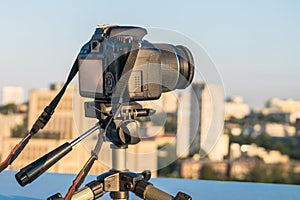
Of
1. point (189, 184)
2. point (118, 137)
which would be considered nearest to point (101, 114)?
point (118, 137)

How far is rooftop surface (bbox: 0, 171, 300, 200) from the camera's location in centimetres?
204

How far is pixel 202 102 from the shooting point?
1.53m

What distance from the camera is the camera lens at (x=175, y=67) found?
1469 mm

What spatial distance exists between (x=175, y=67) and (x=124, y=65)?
170mm

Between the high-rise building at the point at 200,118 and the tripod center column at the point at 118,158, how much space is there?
0.14m

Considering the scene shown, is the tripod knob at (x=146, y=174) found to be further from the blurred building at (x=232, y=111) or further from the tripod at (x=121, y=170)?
the blurred building at (x=232, y=111)

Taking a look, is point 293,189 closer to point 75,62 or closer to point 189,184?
point 189,184

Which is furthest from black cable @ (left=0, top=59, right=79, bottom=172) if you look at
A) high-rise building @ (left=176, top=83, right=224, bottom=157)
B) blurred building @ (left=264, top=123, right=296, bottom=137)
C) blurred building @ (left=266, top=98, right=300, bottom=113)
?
blurred building @ (left=266, top=98, right=300, bottom=113)

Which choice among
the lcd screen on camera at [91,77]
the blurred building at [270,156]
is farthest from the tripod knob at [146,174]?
the blurred building at [270,156]

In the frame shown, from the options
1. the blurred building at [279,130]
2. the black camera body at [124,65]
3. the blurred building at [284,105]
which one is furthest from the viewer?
the blurred building at [284,105]

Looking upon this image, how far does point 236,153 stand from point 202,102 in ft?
49.5

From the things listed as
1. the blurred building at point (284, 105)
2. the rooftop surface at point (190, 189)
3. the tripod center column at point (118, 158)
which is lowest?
the blurred building at point (284, 105)

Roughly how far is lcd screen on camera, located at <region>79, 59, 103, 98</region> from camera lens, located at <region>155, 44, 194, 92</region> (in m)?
0.15

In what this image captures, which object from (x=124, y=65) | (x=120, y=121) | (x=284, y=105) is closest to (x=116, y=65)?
(x=124, y=65)
